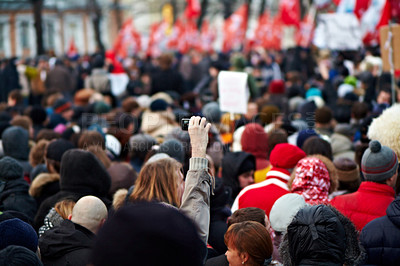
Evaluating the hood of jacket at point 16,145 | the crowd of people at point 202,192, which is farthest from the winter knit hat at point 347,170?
the hood of jacket at point 16,145

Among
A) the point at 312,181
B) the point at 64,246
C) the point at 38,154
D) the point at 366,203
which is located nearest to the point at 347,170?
the point at 312,181

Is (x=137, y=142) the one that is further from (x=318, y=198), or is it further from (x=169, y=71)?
(x=169, y=71)

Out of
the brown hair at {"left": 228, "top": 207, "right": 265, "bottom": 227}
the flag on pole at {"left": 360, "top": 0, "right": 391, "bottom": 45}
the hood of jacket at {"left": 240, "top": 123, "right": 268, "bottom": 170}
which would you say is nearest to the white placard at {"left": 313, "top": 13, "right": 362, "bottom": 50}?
the flag on pole at {"left": 360, "top": 0, "right": 391, "bottom": 45}

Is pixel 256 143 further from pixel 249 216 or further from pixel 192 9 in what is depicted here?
pixel 192 9

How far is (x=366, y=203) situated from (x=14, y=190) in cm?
299

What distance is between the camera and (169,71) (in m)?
13.3

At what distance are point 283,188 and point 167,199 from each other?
1.19 meters

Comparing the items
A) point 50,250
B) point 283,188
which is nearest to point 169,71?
point 283,188

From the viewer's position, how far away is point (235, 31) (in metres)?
31.5

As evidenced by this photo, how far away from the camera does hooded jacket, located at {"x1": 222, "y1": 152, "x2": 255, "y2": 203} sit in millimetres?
5945

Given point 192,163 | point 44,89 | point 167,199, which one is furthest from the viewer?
point 44,89

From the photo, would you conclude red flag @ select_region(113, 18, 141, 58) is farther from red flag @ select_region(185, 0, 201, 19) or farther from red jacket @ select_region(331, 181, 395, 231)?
red jacket @ select_region(331, 181, 395, 231)

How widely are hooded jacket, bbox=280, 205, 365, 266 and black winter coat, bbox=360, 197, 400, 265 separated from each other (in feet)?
0.88

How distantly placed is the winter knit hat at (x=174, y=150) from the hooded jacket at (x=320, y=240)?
256 centimetres
